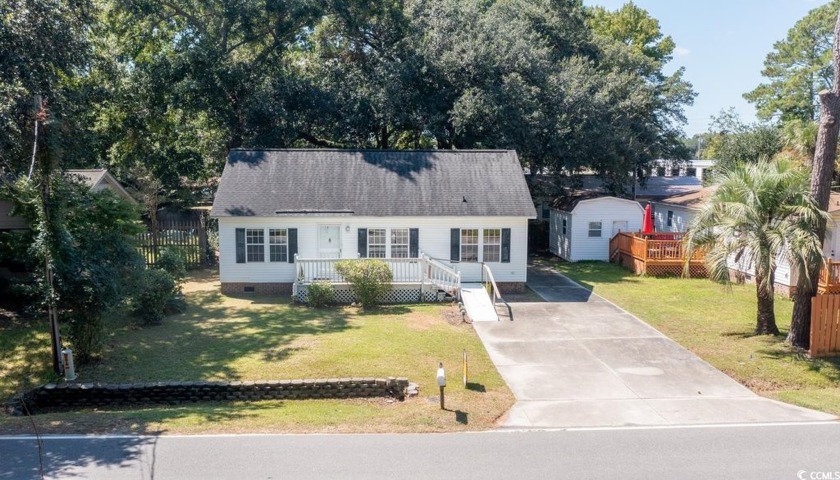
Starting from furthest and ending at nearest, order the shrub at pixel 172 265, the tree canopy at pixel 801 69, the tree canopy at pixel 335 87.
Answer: the tree canopy at pixel 801 69 < the tree canopy at pixel 335 87 < the shrub at pixel 172 265

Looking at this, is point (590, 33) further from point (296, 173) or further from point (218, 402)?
point (218, 402)

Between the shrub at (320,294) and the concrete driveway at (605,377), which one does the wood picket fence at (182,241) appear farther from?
the concrete driveway at (605,377)

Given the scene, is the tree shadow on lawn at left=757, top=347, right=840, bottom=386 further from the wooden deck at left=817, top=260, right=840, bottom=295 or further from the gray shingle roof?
the gray shingle roof

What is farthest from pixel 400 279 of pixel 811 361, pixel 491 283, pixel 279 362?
pixel 811 361

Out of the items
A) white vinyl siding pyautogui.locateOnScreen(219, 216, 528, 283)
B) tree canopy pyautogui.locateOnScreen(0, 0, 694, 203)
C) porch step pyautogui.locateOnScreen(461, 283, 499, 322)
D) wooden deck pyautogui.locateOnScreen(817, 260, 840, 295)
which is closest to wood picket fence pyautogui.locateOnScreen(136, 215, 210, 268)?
tree canopy pyautogui.locateOnScreen(0, 0, 694, 203)

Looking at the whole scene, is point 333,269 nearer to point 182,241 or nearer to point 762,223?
point 182,241

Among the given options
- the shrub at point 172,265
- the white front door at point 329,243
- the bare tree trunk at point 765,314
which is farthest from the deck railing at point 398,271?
the bare tree trunk at point 765,314

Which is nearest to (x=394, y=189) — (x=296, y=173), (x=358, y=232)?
(x=358, y=232)
